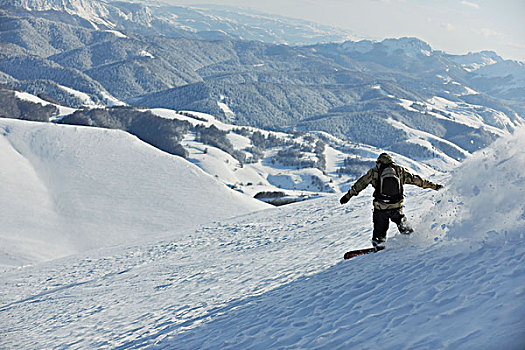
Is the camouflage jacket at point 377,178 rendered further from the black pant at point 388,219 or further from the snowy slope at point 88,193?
the snowy slope at point 88,193

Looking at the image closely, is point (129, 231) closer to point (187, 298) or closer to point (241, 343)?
point (187, 298)

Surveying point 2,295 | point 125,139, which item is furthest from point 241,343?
point 125,139

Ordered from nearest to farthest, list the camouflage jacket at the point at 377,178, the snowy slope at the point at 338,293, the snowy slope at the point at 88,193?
the snowy slope at the point at 338,293
the camouflage jacket at the point at 377,178
the snowy slope at the point at 88,193

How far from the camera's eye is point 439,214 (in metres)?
10.9

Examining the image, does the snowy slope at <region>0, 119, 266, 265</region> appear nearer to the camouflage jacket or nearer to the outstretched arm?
the outstretched arm

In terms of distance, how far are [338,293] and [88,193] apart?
59476mm

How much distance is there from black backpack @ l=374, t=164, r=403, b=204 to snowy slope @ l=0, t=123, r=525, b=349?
1.27m

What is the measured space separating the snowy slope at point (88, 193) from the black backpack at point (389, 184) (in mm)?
30406

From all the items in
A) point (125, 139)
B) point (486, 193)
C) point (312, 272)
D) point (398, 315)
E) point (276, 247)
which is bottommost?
point (125, 139)

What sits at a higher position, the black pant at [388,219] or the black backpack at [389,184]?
the black backpack at [389,184]

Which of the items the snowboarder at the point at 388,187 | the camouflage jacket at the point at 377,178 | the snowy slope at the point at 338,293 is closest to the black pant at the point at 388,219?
the snowboarder at the point at 388,187

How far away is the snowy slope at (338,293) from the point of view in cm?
714

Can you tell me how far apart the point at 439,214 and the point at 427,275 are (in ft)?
8.61

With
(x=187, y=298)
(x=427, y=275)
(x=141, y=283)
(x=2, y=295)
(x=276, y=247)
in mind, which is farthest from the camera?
(x=2, y=295)
